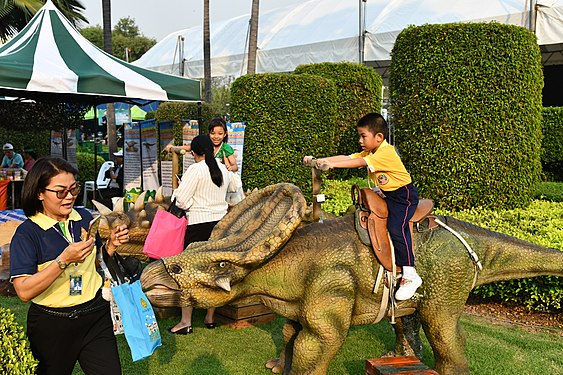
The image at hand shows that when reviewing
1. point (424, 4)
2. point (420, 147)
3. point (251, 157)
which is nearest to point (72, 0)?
point (424, 4)

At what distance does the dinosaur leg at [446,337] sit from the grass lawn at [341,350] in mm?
794

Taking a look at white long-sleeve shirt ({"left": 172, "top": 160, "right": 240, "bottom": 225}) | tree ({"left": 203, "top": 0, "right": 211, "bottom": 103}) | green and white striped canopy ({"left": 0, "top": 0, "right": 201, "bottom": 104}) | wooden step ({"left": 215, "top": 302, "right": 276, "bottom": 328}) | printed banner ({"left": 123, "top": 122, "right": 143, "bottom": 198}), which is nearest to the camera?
white long-sleeve shirt ({"left": 172, "top": 160, "right": 240, "bottom": 225})

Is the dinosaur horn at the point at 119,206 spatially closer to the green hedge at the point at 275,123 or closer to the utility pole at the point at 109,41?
the green hedge at the point at 275,123

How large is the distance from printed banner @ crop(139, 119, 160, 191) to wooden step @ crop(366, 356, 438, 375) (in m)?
6.92

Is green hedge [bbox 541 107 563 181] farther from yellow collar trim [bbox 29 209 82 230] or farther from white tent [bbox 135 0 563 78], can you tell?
yellow collar trim [bbox 29 209 82 230]

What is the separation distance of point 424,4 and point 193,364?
1611cm

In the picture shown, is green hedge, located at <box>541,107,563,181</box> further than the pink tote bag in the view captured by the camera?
Yes

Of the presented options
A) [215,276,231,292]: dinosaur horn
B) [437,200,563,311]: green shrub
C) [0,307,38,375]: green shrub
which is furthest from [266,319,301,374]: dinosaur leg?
[437,200,563,311]: green shrub

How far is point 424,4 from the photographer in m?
17.6

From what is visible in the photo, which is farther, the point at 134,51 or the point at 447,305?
the point at 134,51

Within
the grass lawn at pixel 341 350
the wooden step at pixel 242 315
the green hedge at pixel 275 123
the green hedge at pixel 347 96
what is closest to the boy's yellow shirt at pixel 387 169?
the grass lawn at pixel 341 350

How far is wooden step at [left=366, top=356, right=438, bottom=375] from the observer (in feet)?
10.0

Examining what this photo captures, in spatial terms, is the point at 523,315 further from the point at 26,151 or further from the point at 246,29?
the point at 246,29

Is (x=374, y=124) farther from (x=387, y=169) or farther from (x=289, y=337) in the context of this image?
(x=289, y=337)
